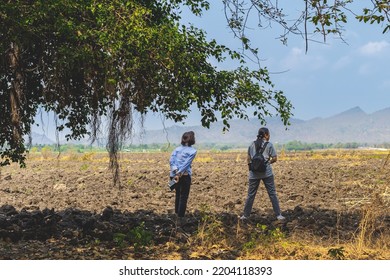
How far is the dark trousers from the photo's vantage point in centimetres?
1446

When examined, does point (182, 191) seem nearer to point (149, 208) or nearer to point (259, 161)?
point (259, 161)

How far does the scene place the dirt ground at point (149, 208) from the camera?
1256 centimetres

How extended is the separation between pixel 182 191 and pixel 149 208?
420 centimetres

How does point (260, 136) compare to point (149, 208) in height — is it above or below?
above

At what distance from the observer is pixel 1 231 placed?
13289 mm

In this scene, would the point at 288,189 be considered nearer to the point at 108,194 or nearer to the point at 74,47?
the point at 108,194

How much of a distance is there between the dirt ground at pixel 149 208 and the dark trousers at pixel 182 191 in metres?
0.36

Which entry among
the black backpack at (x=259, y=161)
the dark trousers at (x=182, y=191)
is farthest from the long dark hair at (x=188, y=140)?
the black backpack at (x=259, y=161)

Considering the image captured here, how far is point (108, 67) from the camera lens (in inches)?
432

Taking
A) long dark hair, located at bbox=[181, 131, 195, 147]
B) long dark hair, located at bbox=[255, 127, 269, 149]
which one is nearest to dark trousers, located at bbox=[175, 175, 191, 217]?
long dark hair, located at bbox=[181, 131, 195, 147]

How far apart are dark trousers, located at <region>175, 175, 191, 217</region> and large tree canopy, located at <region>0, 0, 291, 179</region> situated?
1996mm

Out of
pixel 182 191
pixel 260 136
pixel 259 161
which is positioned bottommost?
pixel 182 191

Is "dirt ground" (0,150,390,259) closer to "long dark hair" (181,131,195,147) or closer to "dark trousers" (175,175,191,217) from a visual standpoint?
"dark trousers" (175,175,191,217)

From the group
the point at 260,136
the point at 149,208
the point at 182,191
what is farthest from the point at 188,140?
the point at 149,208
